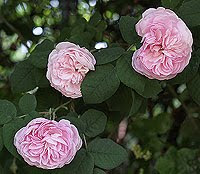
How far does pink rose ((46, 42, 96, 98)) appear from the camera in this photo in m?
1.17

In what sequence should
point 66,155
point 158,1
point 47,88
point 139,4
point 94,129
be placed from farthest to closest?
point 139,4, point 158,1, point 47,88, point 94,129, point 66,155

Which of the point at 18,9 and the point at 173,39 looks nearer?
the point at 173,39

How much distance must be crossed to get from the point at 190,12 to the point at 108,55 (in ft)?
0.62

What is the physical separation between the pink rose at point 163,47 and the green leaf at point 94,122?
0.15 m

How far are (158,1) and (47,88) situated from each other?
0.57 meters

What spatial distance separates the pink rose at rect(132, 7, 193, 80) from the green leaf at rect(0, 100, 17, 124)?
275 millimetres

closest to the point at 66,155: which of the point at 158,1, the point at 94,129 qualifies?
the point at 94,129

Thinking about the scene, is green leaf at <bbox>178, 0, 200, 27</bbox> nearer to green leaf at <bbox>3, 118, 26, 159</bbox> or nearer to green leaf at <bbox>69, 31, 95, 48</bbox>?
green leaf at <bbox>69, 31, 95, 48</bbox>

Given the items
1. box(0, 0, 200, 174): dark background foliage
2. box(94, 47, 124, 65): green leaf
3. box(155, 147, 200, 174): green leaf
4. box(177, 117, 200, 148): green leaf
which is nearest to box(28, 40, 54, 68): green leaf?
box(0, 0, 200, 174): dark background foliage

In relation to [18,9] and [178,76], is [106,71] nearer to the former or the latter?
[178,76]

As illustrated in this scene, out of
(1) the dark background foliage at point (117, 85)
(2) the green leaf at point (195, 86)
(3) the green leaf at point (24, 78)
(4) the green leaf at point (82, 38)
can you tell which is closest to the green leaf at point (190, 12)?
(1) the dark background foliage at point (117, 85)

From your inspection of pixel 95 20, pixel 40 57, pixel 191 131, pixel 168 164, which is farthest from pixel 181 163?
pixel 40 57

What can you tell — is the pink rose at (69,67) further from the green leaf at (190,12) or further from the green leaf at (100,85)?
A: the green leaf at (190,12)

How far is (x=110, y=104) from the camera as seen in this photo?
4.25 ft
